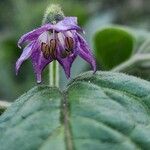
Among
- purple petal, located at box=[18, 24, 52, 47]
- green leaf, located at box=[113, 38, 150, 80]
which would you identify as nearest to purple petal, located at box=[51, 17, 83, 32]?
purple petal, located at box=[18, 24, 52, 47]

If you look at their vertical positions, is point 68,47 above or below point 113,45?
below

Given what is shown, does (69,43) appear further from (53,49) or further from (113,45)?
(113,45)

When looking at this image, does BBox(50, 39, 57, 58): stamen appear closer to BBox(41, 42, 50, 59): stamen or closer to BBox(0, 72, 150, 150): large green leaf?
BBox(41, 42, 50, 59): stamen

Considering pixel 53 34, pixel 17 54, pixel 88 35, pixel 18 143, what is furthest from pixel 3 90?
pixel 18 143

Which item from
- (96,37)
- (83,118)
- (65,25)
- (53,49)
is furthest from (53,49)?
(96,37)

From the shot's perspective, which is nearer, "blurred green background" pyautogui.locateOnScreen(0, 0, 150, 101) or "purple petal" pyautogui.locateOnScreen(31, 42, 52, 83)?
"purple petal" pyautogui.locateOnScreen(31, 42, 52, 83)

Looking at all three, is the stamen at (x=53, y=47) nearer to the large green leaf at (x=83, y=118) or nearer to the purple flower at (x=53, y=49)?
the purple flower at (x=53, y=49)

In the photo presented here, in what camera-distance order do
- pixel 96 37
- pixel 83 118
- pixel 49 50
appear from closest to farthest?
pixel 83 118 → pixel 49 50 → pixel 96 37
